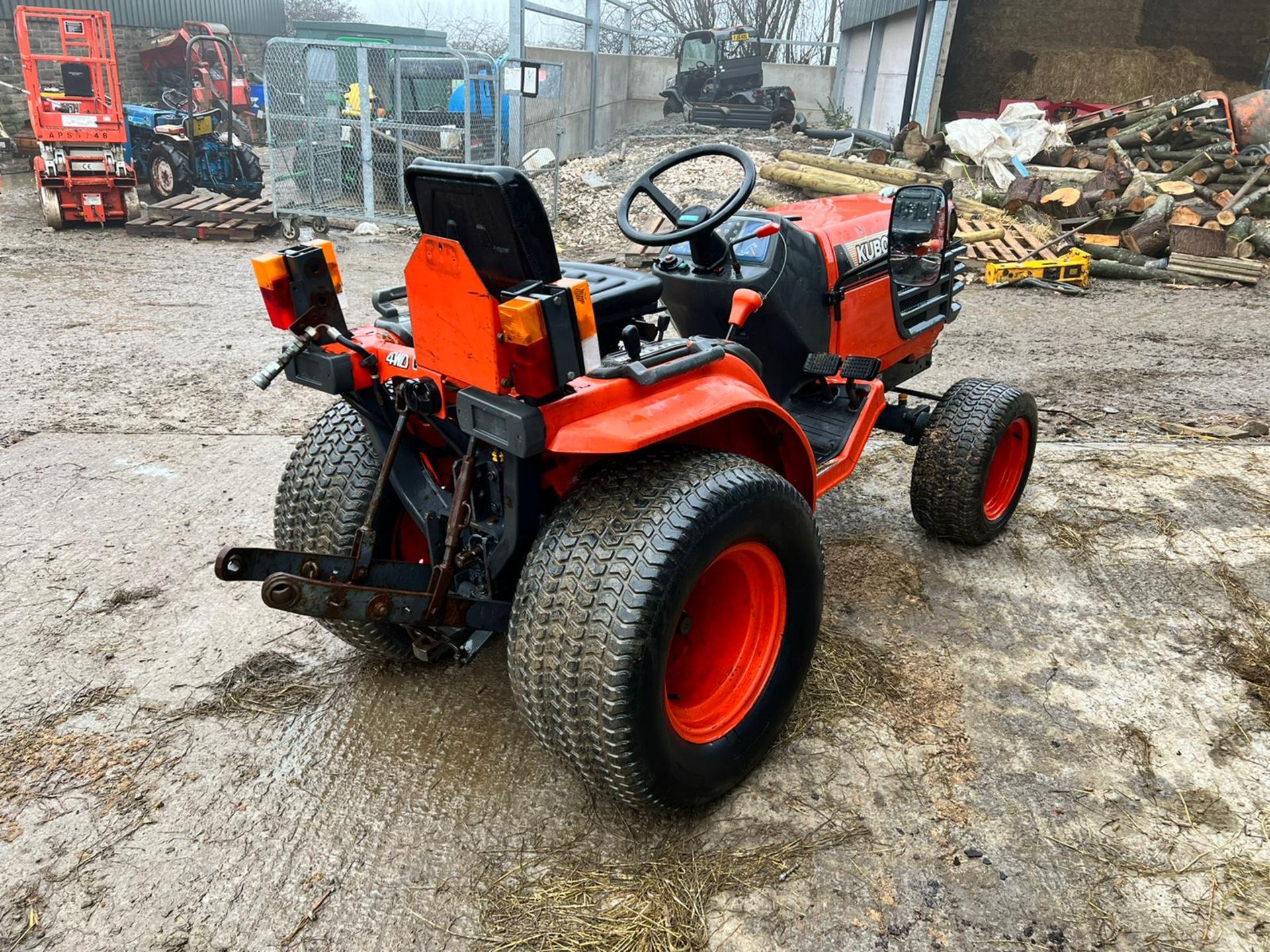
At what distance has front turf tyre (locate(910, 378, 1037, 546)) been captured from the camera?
3.43 metres

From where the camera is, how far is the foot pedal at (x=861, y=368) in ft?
10.9

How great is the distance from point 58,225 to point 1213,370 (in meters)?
11.7

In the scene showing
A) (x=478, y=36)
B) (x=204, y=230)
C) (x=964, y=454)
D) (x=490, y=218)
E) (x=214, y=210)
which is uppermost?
(x=478, y=36)

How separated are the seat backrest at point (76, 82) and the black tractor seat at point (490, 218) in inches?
448

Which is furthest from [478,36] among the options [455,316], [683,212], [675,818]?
[675,818]

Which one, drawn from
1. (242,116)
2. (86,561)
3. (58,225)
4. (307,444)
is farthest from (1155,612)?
(242,116)

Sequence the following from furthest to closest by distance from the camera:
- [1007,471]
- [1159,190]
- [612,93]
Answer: [612,93]
[1159,190]
[1007,471]

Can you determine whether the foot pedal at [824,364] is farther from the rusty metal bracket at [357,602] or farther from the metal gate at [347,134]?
the metal gate at [347,134]

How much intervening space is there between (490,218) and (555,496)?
2.55ft

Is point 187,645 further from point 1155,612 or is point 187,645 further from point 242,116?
point 242,116

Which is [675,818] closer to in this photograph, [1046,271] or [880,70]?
[1046,271]

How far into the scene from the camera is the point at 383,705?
2.72m

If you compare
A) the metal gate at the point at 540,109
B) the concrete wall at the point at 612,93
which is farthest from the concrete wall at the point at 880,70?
the metal gate at the point at 540,109

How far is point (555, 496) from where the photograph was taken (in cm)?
237
